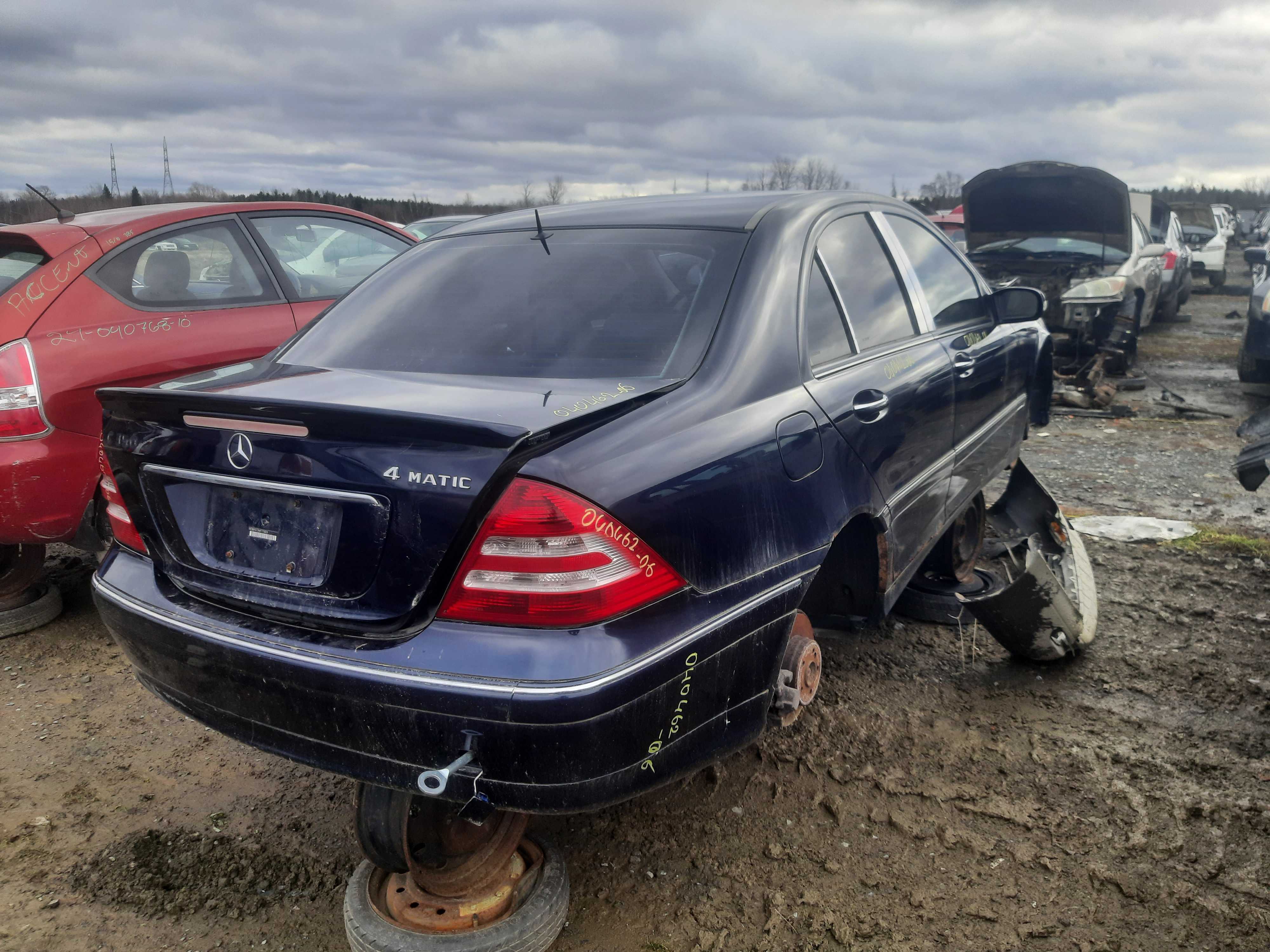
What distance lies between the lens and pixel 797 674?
7.48 ft

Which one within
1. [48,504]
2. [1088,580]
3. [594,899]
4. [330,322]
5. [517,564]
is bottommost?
[594,899]

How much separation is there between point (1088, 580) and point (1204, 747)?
0.99 metres

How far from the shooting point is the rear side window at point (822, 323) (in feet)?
8.14

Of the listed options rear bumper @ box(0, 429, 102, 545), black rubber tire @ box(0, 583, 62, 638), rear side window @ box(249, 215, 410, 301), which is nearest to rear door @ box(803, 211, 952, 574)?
rear side window @ box(249, 215, 410, 301)

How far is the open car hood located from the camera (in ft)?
32.2

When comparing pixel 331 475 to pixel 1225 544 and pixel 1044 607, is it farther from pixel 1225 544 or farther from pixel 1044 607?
pixel 1225 544

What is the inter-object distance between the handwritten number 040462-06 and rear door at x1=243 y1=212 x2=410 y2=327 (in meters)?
0.60

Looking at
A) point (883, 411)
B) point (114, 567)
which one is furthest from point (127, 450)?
point (883, 411)

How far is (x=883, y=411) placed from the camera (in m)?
2.62

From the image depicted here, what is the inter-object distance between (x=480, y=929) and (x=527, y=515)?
3.50ft

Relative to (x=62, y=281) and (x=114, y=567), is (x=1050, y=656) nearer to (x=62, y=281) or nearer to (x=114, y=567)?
(x=114, y=567)

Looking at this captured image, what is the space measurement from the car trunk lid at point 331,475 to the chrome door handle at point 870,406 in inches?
27.6

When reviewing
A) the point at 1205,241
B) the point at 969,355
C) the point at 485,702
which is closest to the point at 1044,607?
the point at 969,355

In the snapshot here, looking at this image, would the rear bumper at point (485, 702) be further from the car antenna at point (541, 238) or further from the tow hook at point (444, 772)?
the car antenna at point (541, 238)
